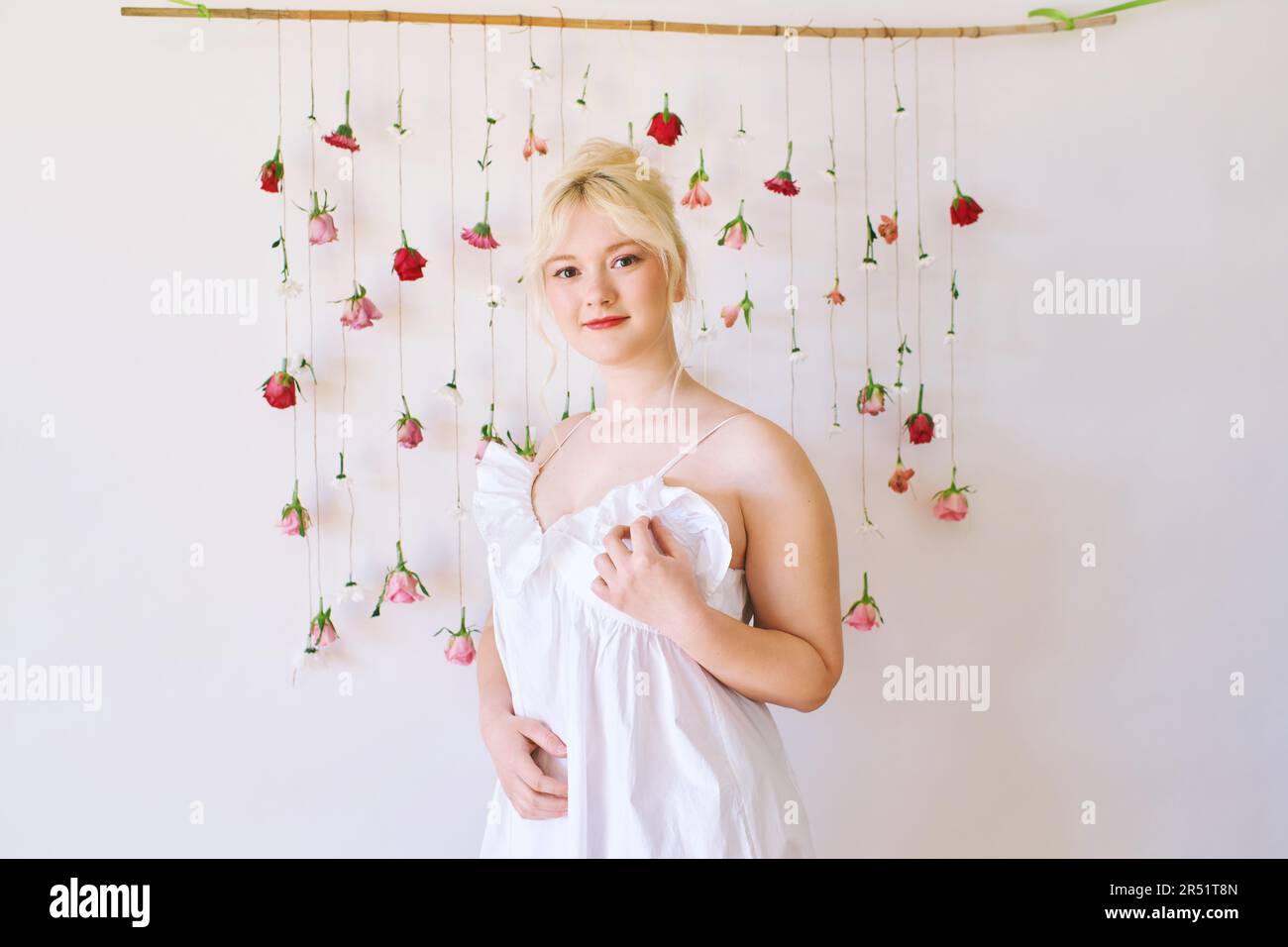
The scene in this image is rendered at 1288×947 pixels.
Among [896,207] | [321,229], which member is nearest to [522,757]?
[321,229]

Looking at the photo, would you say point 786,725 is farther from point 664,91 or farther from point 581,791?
point 664,91

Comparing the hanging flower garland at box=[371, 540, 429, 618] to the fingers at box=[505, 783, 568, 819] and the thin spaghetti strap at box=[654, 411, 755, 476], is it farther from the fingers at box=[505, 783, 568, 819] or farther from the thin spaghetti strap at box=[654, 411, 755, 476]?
the thin spaghetti strap at box=[654, 411, 755, 476]

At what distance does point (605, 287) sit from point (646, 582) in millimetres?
395

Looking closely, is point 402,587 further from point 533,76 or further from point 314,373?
point 533,76

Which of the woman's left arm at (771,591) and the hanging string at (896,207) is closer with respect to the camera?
the woman's left arm at (771,591)

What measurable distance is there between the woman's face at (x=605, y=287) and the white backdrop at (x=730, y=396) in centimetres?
42

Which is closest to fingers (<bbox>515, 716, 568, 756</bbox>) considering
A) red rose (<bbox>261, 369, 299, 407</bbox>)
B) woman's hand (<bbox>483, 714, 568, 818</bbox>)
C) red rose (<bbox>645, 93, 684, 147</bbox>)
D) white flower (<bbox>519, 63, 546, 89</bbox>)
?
woman's hand (<bbox>483, 714, 568, 818</bbox>)

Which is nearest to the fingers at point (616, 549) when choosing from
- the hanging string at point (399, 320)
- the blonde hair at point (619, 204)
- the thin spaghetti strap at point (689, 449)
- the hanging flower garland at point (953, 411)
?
the thin spaghetti strap at point (689, 449)

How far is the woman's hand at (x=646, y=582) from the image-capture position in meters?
1.05

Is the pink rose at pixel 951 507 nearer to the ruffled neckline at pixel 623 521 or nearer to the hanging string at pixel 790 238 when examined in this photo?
the hanging string at pixel 790 238

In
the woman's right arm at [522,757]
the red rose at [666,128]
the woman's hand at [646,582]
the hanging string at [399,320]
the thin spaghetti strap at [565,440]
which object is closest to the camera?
the woman's hand at [646,582]

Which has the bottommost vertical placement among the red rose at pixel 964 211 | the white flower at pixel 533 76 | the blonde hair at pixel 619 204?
the blonde hair at pixel 619 204

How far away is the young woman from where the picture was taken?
3.55 ft
